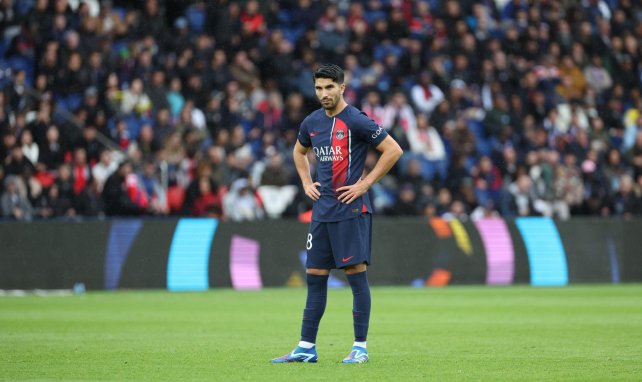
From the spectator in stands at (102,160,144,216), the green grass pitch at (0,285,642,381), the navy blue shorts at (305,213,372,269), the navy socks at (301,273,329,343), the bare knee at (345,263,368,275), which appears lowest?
the green grass pitch at (0,285,642,381)

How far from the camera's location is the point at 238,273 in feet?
70.1

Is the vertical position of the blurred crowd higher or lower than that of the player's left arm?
higher

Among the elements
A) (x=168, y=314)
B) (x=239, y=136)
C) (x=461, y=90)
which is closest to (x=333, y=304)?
(x=168, y=314)

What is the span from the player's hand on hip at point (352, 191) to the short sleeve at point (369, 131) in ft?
1.13

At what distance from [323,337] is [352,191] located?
3086mm

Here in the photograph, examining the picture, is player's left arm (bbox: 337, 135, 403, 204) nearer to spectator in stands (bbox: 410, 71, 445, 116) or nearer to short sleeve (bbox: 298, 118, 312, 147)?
short sleeve (bbox: 298, 118, 312, 147)

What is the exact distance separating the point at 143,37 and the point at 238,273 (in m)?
5.83

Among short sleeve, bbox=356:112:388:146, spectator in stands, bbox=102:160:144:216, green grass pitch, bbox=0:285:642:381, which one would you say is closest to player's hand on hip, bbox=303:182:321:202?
short sleeve, bbox=356:112:388:146

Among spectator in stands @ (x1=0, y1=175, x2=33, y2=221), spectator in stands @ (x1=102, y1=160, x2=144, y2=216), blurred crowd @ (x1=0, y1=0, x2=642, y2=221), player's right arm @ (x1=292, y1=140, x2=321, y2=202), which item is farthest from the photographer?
blurred crowd @ (x1=0, y1=0, x2=642, y2=221)

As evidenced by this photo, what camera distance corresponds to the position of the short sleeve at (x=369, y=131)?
932 cm

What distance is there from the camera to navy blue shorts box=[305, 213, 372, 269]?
9273 millimetres

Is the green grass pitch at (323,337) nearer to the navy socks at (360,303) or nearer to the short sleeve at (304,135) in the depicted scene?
the navy socks at (360,303)

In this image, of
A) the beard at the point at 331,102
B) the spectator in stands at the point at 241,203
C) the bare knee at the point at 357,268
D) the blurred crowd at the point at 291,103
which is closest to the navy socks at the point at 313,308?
the bare knee at the point at 357,268

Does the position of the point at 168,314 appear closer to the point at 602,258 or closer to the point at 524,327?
the point at 524,327
